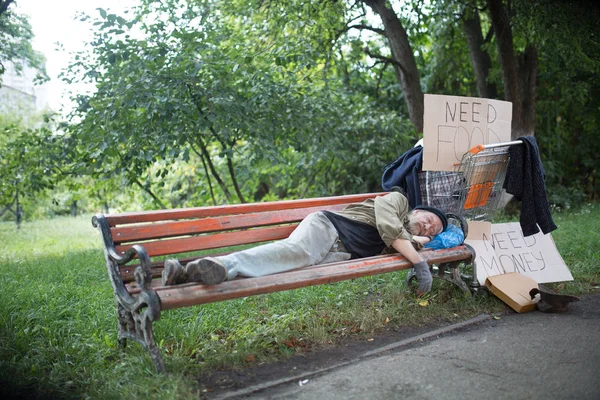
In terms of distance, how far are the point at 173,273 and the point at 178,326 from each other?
926 millimetres

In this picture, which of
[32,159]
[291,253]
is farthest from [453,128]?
[32,159]

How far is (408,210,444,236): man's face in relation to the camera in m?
4.34

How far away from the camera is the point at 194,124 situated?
6.61 m

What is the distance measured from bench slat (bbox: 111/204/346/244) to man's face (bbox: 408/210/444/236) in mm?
709

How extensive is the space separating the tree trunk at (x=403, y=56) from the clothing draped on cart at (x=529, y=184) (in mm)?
5249

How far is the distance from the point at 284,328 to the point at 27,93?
58.8 feet

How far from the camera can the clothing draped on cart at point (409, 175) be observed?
4.80 metres

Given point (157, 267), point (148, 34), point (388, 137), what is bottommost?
point (157, 267)

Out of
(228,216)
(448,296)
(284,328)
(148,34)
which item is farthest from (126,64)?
(448,296)

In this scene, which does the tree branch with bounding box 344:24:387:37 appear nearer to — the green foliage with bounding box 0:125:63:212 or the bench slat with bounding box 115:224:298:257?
the green foliage with bounding box 0:125:63:212

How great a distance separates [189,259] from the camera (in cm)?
378

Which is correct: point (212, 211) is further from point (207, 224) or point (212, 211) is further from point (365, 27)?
point (365, 27)

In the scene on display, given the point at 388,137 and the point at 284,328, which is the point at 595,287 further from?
the point at 388,137

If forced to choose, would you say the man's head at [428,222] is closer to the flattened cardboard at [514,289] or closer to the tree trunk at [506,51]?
the flattened cardboard at [514,289]
